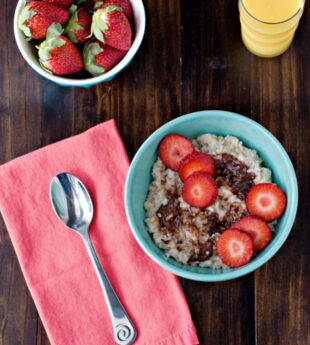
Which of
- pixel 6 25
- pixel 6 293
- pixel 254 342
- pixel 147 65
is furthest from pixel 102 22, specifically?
pixel 254 342

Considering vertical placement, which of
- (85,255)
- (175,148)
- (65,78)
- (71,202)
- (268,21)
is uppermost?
(268,21)

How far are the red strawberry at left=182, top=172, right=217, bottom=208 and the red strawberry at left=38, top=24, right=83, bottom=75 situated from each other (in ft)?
1.00

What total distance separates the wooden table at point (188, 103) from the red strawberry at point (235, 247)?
0.10 meters

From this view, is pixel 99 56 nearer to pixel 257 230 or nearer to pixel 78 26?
pixel 78 26

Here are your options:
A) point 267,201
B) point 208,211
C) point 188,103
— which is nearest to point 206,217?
point 208,211

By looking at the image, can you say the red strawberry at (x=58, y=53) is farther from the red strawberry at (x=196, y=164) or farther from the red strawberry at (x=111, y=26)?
the red strawberry at (x=196, y=164)

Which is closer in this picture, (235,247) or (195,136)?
(235,247)

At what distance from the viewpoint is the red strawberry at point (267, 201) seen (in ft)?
3.44

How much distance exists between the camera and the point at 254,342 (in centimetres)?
110

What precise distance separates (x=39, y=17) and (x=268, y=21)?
1.39 feet

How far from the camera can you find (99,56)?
1.10 meters

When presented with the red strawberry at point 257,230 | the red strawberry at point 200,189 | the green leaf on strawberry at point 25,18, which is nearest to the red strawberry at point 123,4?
the green leaf on strawberry at point 25,18

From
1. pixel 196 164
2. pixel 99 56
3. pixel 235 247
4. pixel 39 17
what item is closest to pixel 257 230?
pixel 235 247

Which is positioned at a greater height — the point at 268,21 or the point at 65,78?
the point at 268,21
